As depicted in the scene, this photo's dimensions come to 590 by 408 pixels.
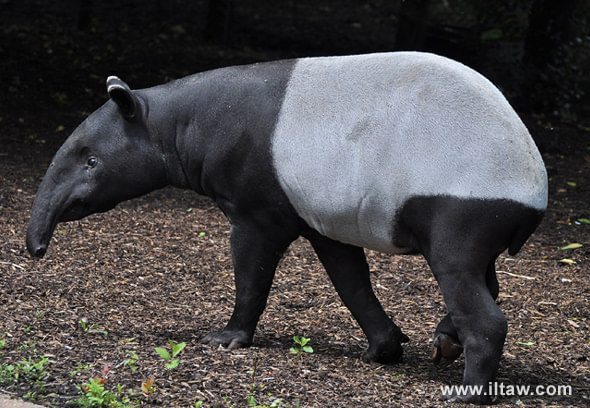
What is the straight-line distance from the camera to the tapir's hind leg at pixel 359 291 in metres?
4.88

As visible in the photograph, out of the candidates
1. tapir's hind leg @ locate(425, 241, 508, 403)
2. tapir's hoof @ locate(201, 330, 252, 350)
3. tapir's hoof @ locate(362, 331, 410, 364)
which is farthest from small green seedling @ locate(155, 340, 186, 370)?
tapir's hind leg @ locate(425, 241, 508, 403)

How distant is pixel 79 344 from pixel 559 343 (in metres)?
2.85

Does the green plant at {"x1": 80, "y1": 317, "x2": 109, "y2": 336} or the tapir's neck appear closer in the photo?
the tapir's neck

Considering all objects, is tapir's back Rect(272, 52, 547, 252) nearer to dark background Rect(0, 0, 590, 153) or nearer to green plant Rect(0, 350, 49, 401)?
green plant Rect(0, 350, 49, 401)

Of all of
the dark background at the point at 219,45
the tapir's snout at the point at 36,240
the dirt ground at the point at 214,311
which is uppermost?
the tapir's snout at the point at 36,240

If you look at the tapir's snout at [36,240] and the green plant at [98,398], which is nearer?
the green plant at [98,398]

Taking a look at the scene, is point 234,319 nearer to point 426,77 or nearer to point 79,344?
point 79,344

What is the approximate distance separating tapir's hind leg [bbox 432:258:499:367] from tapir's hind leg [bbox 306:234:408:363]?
434mm

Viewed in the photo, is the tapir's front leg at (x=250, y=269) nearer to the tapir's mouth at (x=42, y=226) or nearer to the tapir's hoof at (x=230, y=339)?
the tapir's hoof at (x=230, y=339)

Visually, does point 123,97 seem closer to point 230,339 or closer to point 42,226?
point 42,226

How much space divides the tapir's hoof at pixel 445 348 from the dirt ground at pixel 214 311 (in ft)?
0.56

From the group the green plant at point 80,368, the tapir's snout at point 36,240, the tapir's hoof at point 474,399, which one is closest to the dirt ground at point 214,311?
the green plant at point 80,368

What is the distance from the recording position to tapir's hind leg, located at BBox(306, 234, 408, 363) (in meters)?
4.88

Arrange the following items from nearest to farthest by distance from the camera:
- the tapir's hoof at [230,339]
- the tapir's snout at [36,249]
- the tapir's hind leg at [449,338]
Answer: the tapir's hind leg at [449,338] → the tapir's snout at [36,249] → the tapir's hoof at [230,339]
